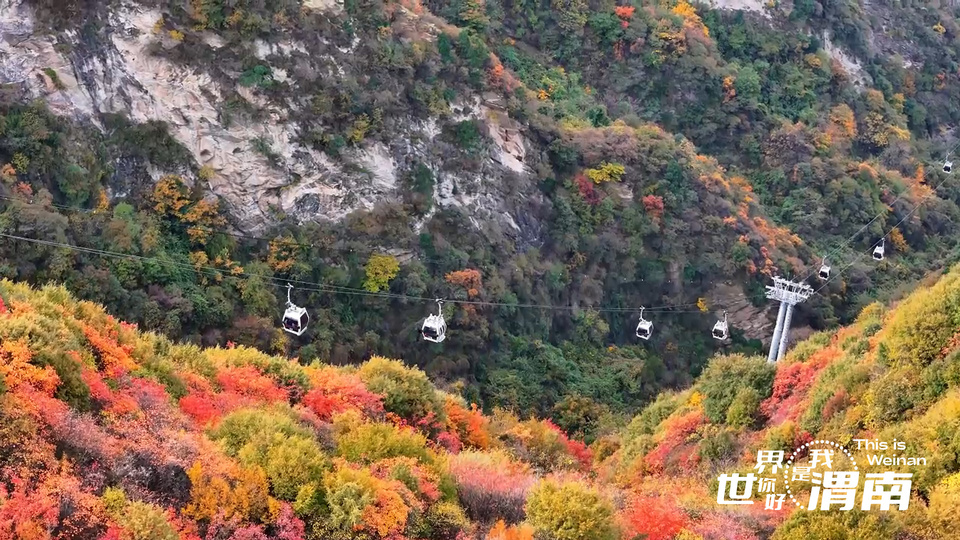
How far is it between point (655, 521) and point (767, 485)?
2.50 meters

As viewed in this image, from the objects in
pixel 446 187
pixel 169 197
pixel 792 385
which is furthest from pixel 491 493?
pixel 446 187

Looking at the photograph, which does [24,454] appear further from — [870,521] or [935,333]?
[935,333]

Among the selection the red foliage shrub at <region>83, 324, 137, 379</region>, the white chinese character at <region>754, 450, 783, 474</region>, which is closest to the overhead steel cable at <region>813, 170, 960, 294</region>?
the white chinese character at <region>754, 450, 783, 474</region>

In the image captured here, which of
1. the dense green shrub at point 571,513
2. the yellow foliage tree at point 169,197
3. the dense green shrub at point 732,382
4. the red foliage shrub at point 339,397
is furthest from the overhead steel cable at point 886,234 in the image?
the dense green shrub at point 571,513

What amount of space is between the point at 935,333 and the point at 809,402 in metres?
3.57

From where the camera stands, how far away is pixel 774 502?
545 inches

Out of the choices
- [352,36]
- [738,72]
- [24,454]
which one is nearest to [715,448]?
[24,454]

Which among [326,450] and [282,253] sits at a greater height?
[326,450]

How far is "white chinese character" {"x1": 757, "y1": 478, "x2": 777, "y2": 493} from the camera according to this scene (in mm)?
14491

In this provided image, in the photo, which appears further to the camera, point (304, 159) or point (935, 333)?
point (304, 159)

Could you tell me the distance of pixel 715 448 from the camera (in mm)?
20188

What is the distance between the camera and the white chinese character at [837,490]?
12062mm

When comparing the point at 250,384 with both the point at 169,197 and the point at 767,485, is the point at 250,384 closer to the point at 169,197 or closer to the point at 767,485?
the point at 767,485

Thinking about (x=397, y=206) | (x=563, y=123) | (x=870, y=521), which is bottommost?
(x=397, y=206)
